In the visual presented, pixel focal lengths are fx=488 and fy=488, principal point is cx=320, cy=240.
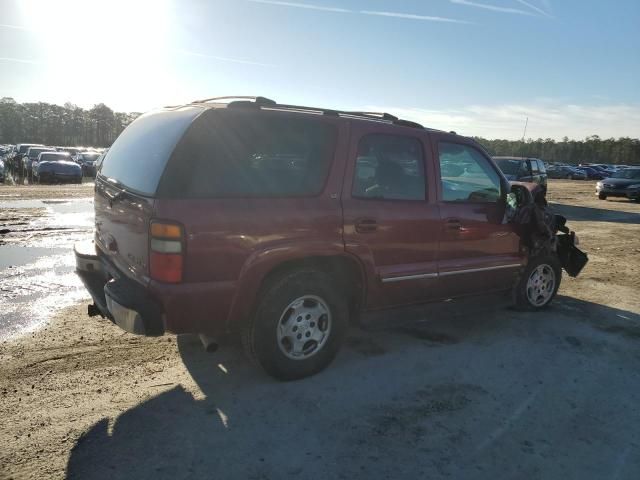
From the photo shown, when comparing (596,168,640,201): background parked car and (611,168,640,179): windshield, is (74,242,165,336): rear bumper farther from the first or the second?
(611,168,640,179): windshield

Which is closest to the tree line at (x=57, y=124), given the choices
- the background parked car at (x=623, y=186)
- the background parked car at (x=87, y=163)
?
the background parked car at (x=87, y=163)

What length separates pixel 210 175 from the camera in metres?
3.17

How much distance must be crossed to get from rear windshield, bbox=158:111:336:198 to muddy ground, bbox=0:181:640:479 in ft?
4.81

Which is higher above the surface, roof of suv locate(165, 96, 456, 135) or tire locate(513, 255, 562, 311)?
roof of suv locate(165, 96, 456, 135)

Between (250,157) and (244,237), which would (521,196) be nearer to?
(250,157)

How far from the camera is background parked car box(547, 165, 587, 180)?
169 ft

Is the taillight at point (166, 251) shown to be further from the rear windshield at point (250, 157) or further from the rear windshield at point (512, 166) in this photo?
the rear windshield at point (512, 166)

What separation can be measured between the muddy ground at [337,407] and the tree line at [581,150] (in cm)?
9285

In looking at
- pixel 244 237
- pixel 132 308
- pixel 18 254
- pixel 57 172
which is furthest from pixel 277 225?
pixel 57 172

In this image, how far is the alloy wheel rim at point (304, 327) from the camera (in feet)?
11.8

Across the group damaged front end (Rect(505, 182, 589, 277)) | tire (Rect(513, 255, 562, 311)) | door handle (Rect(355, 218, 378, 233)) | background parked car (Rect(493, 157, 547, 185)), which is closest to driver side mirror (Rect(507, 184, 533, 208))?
damaged front end (Rect(505, 182, 589, 277))

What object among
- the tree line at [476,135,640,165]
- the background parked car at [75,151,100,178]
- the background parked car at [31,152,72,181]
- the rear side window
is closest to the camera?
the rear side window

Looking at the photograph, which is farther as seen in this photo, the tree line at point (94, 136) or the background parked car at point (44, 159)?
the tree line at point (94, 136)

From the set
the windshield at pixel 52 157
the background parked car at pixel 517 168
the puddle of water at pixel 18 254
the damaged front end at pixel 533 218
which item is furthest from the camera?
the windshield at pixel 52 157
